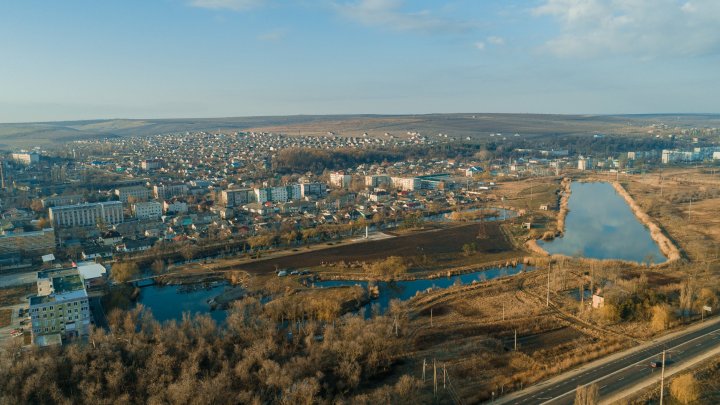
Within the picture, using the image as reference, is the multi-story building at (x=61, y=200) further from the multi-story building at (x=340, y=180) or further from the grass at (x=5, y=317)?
the multi-story building at (x=340, y=180)

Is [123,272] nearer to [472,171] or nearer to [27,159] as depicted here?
[472,171]

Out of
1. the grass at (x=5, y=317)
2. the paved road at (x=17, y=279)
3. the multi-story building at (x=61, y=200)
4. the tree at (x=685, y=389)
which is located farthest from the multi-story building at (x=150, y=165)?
the tree at (x=685, y=389)

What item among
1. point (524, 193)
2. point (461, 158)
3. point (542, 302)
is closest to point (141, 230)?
point (542, 302)

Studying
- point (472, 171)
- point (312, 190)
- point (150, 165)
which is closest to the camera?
point (312, 190)

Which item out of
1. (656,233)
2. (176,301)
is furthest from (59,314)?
(656,233)

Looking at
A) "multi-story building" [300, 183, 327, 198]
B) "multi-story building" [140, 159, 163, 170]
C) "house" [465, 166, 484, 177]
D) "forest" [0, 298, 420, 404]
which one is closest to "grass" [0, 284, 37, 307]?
"forest" [0, 298, 420, 404]

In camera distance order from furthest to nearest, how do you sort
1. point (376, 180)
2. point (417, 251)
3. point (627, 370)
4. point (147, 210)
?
point (376, 180) < point (147, 210) < point (417, 251) < point (627, 370)
